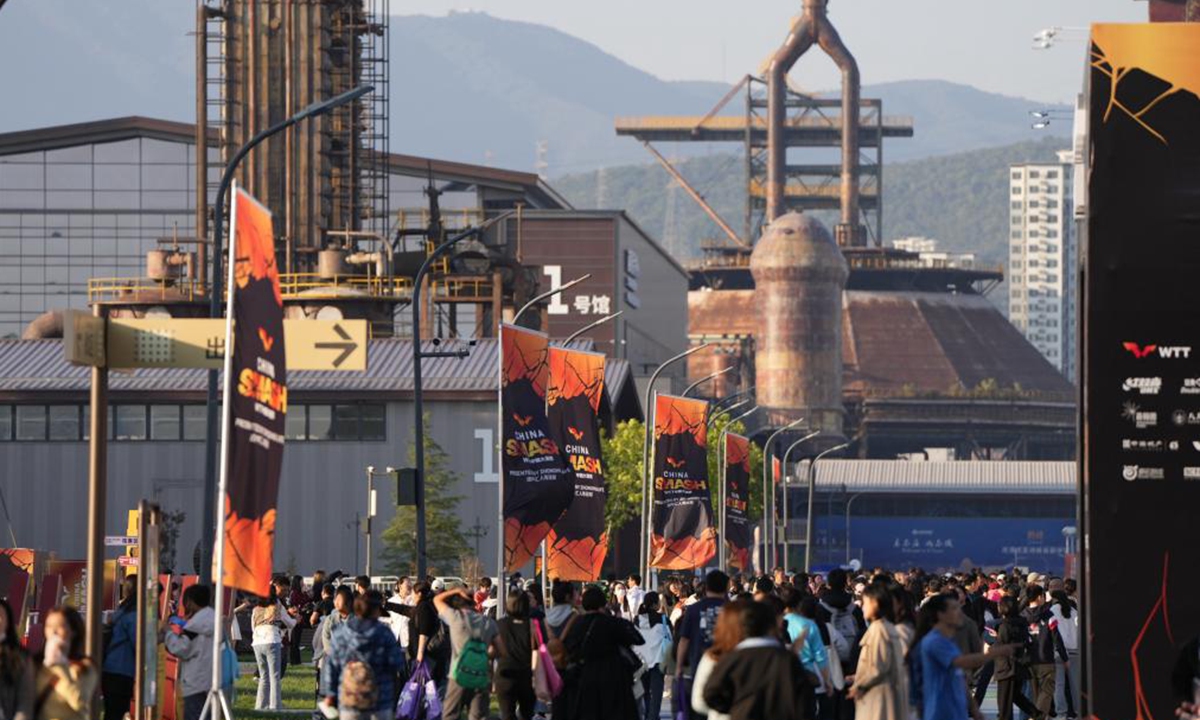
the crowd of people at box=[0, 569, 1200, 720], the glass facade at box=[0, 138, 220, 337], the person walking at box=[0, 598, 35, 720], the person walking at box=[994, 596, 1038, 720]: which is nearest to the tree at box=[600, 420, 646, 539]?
the glass facade at box=[0, 138, 220, 337]

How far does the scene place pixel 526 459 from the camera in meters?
30.2

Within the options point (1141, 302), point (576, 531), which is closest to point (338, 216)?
point (576, 531)

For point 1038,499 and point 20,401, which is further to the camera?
point 1038,499

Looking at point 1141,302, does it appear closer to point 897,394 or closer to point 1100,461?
point 1100,461

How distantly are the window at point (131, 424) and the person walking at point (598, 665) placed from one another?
6776 cm

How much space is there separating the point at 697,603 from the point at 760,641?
6.68 meters

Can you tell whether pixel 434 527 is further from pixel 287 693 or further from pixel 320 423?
pixel 287 693

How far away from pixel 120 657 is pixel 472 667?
3062mm

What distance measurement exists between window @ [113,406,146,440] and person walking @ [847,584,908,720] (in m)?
70.9

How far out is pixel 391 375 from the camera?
87500mm

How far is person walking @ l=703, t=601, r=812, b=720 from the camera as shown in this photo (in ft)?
Answer: 49.1

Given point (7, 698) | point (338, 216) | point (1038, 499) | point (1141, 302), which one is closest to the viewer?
point (7, 698)

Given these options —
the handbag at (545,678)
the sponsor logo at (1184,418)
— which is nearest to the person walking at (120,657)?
the handbag at (545,678)

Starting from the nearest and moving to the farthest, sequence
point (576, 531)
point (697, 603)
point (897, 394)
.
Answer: point (697, 603) < point (576, 531) < point (897, 394)
